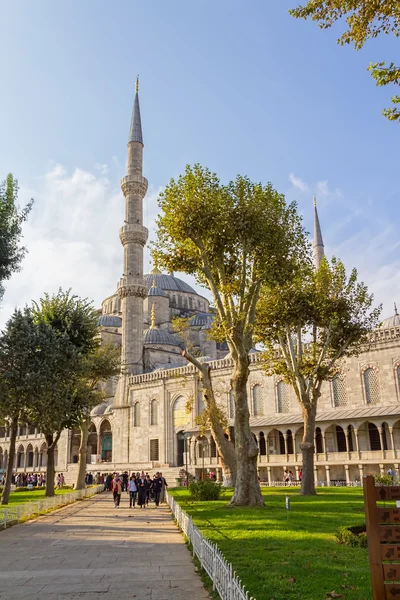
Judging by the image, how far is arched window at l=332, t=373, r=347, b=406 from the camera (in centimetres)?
3447

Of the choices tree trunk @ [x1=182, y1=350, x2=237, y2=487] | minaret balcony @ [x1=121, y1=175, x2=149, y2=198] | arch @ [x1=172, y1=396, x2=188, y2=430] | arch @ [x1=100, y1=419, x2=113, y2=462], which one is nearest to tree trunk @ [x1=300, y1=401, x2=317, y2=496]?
tree trunk @ [x1=182, y1=350, x2=237, y2=487]

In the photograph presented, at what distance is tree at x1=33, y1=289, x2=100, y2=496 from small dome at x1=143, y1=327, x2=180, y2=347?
31677 millimetres

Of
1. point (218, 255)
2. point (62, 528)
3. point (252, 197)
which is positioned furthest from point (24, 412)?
point (252, 197)

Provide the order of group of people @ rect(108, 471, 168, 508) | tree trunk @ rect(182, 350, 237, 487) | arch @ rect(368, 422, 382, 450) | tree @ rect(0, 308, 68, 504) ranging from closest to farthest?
tree @ rect(0, 308, 68, 504), tree trunk @ rect(182, 350, 237, 487), group of people @ rect(108, 471, 168, 508), arch @ rect(368, 422, 382, 450)

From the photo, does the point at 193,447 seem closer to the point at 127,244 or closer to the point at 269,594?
the point at 127,244

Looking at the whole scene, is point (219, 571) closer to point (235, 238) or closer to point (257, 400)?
point (235, 238)

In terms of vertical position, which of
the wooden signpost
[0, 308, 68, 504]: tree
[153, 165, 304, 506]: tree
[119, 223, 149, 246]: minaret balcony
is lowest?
the wooden signpost

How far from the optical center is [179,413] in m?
44.7

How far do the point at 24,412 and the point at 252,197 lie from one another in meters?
11.2

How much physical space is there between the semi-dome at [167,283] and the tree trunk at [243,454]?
52.6m

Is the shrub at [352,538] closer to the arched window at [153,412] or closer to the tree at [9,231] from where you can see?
the tree at [9,231]

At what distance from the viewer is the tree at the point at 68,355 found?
1977 cm

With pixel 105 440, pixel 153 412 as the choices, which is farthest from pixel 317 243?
pixel 105 440

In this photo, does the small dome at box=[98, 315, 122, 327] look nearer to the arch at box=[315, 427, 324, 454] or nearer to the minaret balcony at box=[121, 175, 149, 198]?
the minaret balcony at box=[121, 175, 149, 198]
